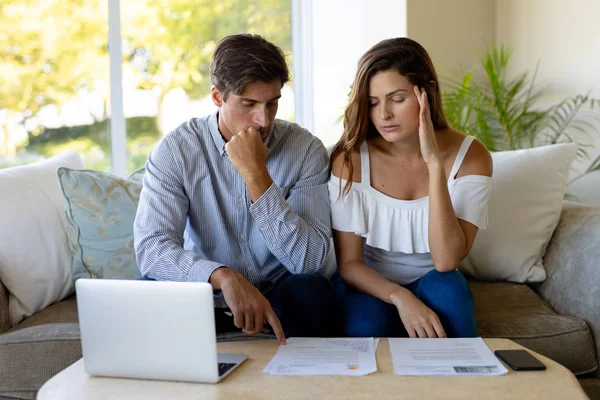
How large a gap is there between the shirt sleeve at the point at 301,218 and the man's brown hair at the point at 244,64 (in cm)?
26

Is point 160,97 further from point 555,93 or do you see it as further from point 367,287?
point 367,287

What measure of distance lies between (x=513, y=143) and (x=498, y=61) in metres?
0.39

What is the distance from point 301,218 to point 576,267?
820mm

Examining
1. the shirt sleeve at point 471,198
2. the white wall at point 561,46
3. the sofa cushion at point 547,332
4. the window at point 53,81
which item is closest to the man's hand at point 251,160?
the shirt sleeve at point 471,198

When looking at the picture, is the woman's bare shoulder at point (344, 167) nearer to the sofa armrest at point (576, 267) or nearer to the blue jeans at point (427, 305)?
the blue jeans at point (427, 305)

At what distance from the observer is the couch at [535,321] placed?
69.4 inches

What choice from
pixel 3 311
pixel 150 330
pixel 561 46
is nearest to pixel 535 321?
pixel 150 330

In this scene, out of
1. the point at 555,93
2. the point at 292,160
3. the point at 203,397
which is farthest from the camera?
the point at 555,93

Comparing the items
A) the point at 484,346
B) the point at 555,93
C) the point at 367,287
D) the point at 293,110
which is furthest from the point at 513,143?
the point at 484,346

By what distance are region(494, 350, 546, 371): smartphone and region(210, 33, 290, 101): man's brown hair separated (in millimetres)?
876

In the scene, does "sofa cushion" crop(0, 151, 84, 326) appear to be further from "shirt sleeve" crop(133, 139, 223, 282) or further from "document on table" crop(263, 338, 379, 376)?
"document on table" crop(263, 338, 379, 376)

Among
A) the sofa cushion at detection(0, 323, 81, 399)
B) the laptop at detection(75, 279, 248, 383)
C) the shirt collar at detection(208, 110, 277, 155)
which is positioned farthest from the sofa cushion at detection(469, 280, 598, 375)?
the sofa cushion at detection(0, 323, 81, 399)

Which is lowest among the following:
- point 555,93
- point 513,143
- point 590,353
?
point 590,353

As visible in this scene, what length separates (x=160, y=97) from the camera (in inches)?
144
